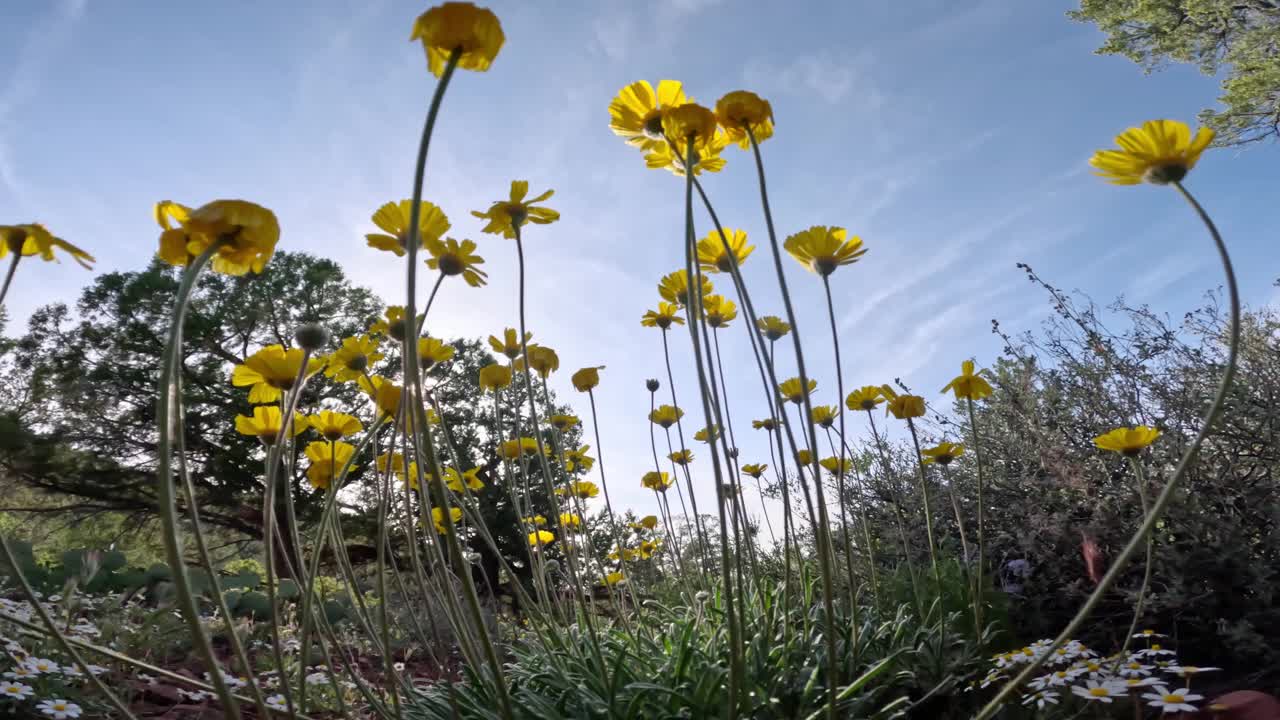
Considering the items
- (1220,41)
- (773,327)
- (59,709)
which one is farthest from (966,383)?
(1220,41)

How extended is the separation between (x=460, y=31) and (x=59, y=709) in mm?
2416

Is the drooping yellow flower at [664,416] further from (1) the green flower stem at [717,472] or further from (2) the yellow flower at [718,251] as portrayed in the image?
(1) the green flower stem at [717,472]

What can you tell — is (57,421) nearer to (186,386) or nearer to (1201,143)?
(186,386)

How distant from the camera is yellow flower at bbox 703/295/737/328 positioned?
7.93 ft

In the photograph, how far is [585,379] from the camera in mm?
2701

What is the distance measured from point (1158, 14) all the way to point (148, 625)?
15571 mm

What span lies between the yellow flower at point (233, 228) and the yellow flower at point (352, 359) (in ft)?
2.56

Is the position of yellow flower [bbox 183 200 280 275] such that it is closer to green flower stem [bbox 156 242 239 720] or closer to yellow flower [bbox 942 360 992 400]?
green flower stem [bbox 156 242 239 720]

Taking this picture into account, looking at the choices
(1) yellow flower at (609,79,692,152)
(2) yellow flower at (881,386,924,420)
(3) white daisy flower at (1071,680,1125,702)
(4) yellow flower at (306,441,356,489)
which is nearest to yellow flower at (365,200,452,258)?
(1) yellow flower at (609,79,692,152)

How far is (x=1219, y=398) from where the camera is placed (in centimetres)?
99

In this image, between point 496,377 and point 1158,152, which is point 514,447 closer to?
point 496,377

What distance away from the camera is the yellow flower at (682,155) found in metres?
1.68

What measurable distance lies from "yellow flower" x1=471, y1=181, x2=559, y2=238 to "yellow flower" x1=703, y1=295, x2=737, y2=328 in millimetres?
773

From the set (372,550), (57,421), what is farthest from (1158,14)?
(57,421)
